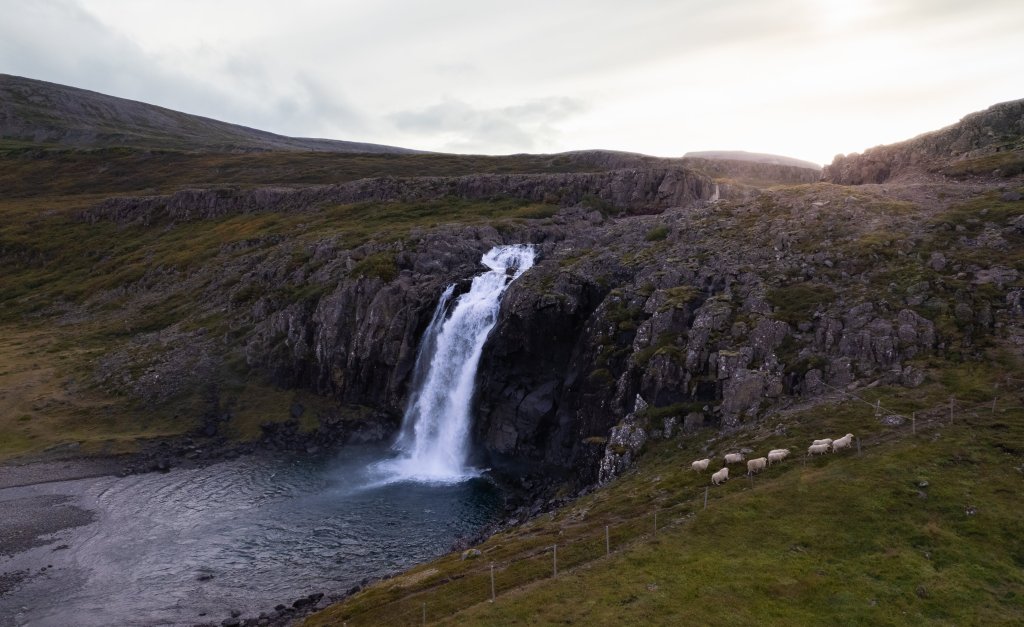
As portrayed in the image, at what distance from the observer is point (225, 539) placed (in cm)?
6022

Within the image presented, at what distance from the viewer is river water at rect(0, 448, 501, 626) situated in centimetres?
4978

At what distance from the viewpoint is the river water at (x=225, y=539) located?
4978 cm

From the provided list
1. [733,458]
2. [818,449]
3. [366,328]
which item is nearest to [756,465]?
[733,458]

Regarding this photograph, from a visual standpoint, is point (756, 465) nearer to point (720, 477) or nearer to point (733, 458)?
point (733, 458)

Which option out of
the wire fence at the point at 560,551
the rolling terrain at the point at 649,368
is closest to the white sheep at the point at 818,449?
the rolling terrain at the point at 649,368

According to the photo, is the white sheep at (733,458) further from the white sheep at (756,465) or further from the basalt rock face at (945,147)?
the basalt rock face at (945,147)

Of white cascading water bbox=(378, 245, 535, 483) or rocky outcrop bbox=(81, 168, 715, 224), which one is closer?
white cascading water bbox=(378, 245, 535, 483)

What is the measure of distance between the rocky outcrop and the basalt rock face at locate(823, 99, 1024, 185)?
104 ft

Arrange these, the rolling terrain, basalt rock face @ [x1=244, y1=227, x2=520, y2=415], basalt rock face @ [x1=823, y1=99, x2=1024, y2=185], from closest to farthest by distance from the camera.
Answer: the rolling terrain → basalt rock face @ [x1=823, y1=99, x2=1024, y2=185] → basalt rock face @ [x1=244, y1=227, x2=520, y2=415]

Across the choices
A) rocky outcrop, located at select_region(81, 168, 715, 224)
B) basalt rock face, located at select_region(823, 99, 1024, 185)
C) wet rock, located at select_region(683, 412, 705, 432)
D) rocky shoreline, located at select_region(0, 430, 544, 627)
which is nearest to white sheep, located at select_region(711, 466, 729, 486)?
wet rock, located at select_region(683, 412, 705, 432)

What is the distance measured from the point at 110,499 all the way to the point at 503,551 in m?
52.3

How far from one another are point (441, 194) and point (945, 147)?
101m

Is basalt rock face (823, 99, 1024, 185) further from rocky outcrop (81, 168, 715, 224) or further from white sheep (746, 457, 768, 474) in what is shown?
white sheep (746, 457, 768, 474)

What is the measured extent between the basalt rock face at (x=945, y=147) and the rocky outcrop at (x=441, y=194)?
3179 cm
